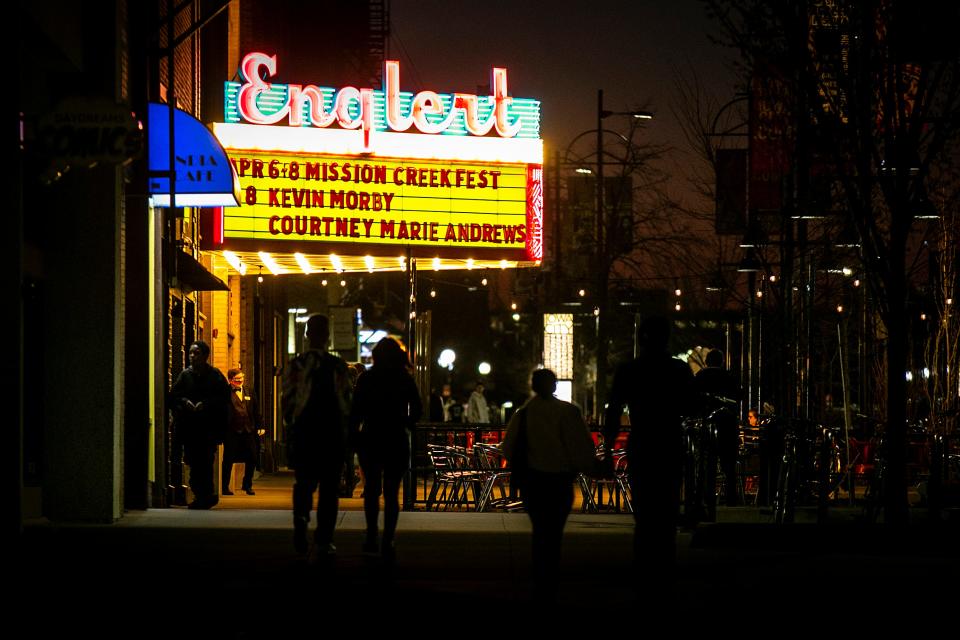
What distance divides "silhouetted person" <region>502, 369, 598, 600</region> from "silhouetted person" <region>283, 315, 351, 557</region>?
222 cm

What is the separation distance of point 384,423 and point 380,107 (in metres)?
10.2

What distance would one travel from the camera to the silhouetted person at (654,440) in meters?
9.12

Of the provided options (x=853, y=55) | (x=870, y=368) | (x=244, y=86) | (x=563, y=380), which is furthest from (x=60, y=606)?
(x=563, y=380)

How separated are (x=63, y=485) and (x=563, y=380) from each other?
1963 cm

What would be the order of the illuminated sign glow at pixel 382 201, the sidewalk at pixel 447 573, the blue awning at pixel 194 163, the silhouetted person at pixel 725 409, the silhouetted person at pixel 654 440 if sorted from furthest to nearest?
the illuminated sign glow at pixel 382 201
the silhouetted person at pixel 725 409
the blue awning at pixel 194 163
the silhouetted person at pixel 654 440
the sidewalk at pixel 447 573

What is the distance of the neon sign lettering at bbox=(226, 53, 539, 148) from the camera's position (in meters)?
20.7

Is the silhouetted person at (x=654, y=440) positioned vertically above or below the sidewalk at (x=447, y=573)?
above

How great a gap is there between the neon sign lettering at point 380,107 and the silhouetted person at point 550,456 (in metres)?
11.8

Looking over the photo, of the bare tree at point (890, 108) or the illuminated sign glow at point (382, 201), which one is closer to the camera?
Result: the bare tree at point (890, 108)

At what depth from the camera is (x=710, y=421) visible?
1534 cm

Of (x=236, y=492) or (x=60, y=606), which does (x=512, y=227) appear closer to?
(x=236, y=492)

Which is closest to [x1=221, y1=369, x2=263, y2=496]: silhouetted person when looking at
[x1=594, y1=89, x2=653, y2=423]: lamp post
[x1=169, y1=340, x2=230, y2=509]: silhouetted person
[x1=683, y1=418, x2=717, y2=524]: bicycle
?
[x1=169, y1=340, x2=230, y2=509]: silhouetted person

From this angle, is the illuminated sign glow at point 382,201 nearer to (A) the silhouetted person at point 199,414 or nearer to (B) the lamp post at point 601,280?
(A) the silhouetted person at point 199,414

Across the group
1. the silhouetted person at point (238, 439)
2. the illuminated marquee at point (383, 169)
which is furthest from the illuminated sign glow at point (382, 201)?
the silhouetted person at point (238, 439)
